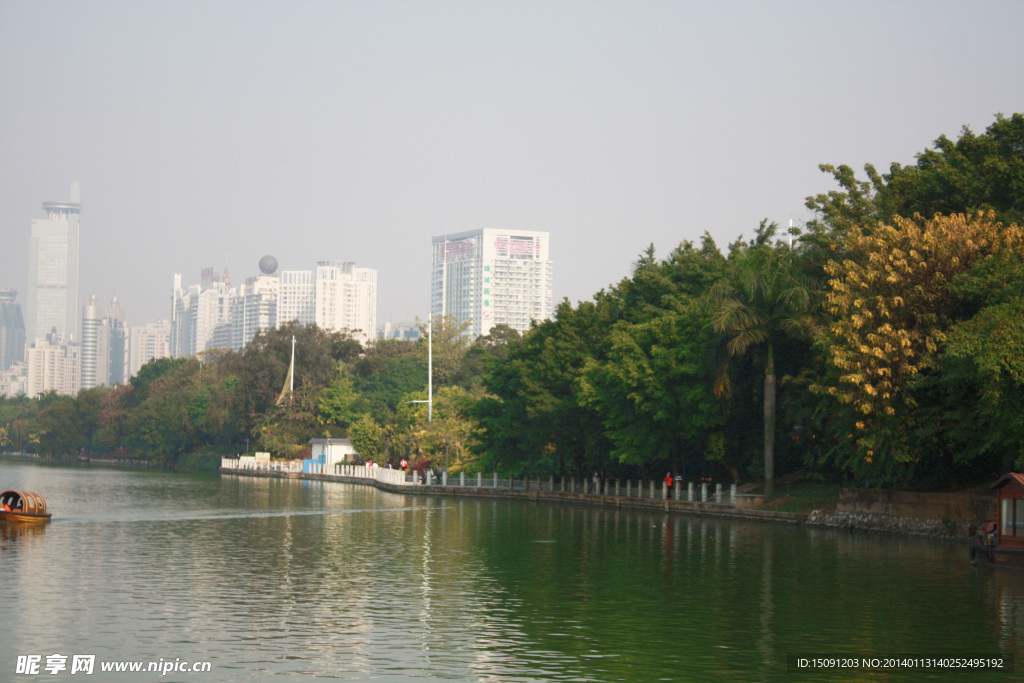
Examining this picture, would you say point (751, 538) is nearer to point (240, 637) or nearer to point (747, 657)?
point (747, 657)

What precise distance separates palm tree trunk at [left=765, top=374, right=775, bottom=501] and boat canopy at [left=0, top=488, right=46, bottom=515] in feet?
103

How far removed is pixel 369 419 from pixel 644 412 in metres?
49.7

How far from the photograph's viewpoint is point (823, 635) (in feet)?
66.6

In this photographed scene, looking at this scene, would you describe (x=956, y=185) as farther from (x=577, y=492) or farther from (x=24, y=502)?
(x=24, y=502)

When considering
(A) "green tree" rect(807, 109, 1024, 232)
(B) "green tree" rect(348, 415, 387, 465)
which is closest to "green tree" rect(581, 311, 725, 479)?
(A) "green tree" rect(807, 109, 1024, 232)

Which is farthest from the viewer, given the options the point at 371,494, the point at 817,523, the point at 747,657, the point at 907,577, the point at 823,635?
the point at 371,494

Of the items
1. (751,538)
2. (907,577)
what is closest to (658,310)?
(751,538)

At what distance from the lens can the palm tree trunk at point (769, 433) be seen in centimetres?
4962

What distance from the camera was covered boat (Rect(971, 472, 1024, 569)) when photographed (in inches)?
1148

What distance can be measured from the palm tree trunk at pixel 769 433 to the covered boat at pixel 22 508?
102 feet

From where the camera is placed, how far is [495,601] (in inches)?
947

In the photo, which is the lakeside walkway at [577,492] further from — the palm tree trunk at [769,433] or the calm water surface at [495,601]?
the calm water surface at [495,601]

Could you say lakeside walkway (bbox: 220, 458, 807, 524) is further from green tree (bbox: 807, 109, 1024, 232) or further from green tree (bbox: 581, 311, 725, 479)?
green tree (bbox: 807, 109, 1024, 232)

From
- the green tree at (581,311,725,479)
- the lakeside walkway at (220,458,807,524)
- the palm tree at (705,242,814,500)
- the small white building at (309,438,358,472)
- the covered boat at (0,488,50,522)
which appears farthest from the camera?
the small white building at (309,438,358,472)
